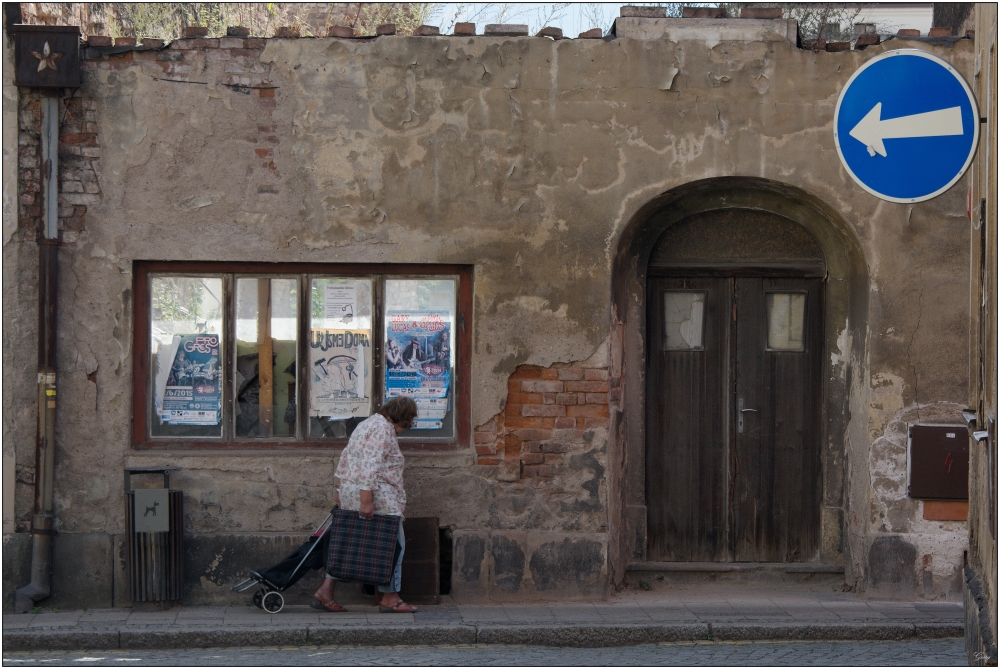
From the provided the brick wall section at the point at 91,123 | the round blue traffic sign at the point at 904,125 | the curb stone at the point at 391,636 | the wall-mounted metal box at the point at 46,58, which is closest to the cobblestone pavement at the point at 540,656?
the curb stone at the point at 391,636

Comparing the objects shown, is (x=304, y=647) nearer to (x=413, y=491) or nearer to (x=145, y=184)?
(x=413, y=491)

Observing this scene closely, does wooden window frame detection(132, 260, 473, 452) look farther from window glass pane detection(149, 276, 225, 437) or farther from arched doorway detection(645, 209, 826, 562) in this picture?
arched doorway detection(645, 209, 826, 562)

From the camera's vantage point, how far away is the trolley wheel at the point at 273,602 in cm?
743

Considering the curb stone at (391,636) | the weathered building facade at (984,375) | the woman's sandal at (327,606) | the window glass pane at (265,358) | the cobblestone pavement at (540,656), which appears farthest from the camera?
the window glass pane at (265,358)

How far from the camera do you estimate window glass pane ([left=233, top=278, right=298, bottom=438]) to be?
26.5 ft

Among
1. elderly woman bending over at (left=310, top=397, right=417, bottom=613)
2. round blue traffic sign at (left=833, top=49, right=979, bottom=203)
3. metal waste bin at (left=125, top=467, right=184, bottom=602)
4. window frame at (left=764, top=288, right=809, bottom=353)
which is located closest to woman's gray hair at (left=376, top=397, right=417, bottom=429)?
elderly woman bending over at (left=310, top=397, right=417, bottom=613)

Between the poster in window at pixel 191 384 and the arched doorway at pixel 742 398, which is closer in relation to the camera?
the poster in window at pixel 191 384

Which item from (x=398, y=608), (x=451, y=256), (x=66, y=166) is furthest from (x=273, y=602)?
(x=66, y=166)

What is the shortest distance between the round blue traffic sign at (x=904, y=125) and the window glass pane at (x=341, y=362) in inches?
139

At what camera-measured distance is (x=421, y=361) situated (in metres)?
8.13

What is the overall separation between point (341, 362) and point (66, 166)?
7.73 feet

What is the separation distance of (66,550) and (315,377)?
2.09m

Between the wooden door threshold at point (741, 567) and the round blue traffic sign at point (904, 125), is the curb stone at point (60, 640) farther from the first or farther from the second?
the round blue traffic sign at point (904, 125)

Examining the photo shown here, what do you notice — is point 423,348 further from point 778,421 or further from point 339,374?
point 778,421
